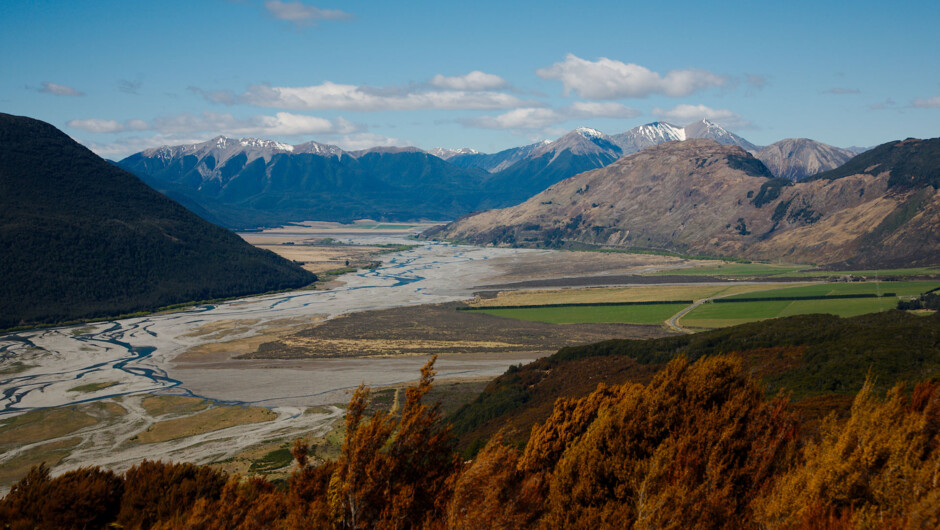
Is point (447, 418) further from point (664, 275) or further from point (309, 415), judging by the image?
point (664, 275)

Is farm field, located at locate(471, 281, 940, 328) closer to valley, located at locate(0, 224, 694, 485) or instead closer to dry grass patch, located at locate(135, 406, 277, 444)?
valley, located at locate(0, 224, 694, 485)

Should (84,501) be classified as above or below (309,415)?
above

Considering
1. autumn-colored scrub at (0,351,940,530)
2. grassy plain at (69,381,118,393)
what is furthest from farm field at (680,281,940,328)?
autumn-colored scrub at (0,351,940,530)

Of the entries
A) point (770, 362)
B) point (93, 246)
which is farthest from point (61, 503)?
point (93, 246)

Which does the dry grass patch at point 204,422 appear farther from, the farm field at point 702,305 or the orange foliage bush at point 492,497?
the farm field at point 702,305

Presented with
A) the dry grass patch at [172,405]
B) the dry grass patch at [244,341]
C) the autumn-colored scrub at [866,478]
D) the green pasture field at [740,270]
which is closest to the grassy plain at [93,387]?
the dry grass patch at [172,405]

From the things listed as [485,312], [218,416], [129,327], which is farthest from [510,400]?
[129,327]
